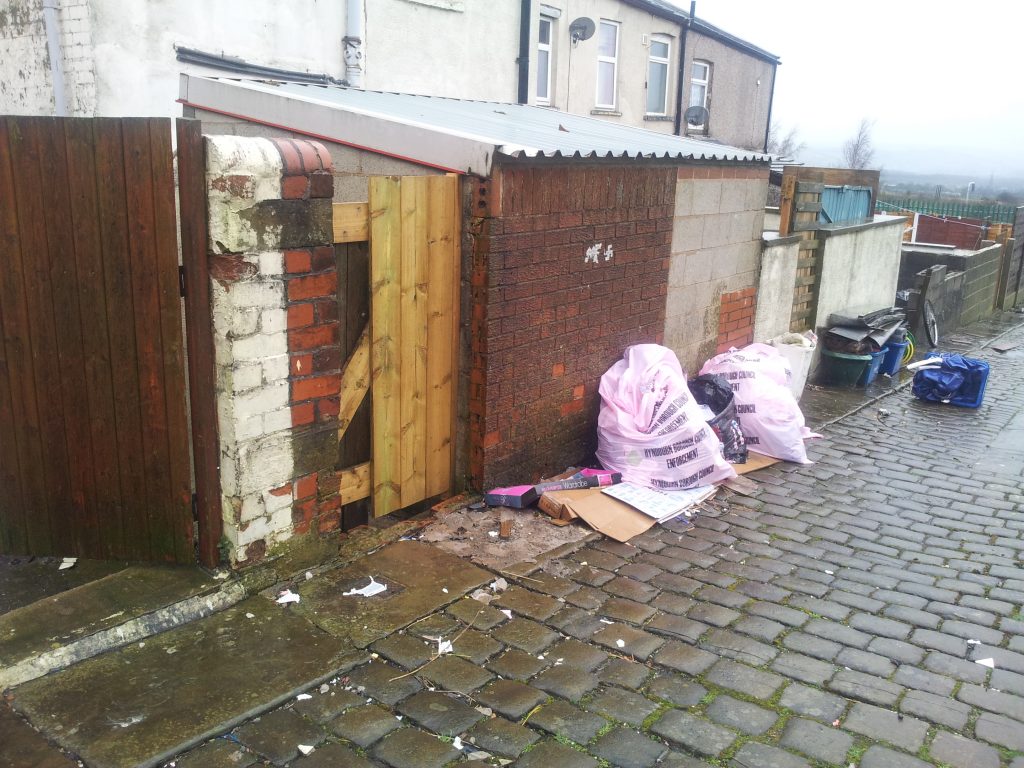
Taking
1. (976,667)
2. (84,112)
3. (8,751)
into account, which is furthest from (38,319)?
(84,112)

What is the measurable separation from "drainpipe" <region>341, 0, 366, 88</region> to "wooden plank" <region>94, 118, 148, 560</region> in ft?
22.7

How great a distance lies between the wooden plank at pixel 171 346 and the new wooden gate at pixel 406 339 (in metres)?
0.95

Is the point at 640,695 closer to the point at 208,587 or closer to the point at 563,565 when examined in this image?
the point at 563,565

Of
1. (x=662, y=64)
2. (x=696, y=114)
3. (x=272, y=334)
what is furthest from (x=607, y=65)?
(x=272, y=334)

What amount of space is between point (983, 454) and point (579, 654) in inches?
203

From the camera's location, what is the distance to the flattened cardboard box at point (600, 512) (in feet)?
16.3

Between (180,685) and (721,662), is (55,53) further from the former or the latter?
(721,662)

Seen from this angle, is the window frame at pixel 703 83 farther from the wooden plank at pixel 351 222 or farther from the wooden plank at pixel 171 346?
the wooden plank at pixel 171 346

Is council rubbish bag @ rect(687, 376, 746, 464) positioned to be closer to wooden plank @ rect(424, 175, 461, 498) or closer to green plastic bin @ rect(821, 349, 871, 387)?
wooden plank @ rect(424, 175, 461, 498)

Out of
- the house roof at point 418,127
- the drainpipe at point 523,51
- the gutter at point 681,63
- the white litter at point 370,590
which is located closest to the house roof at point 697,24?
the gutter at point 681,63

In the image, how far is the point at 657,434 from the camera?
18.5 feet

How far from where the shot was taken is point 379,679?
11.0 feet

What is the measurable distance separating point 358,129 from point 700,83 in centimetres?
1682

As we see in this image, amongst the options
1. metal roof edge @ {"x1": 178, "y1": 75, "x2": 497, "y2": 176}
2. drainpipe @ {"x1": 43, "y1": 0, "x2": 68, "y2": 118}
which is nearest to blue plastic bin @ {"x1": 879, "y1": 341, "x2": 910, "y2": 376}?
metal roof edge @ {"x1": 178, "y1": 75, "x2": 497, "y2": 176}
